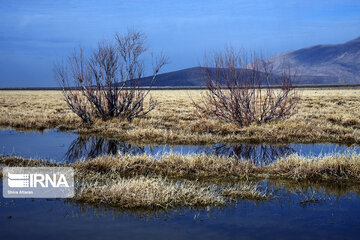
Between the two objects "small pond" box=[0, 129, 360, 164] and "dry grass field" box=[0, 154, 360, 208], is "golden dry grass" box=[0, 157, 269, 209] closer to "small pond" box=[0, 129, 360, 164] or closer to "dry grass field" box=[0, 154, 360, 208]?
"dry grass field" box=[0, 154, 360, 208]

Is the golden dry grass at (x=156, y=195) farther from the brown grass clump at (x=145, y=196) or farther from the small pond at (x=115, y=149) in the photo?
the small pond at (x=115, y=149)

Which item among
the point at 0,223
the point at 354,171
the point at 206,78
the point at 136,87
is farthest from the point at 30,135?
the point at 354,171

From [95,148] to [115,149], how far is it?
67cm

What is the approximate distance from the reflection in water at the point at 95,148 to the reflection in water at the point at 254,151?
2.33 meters

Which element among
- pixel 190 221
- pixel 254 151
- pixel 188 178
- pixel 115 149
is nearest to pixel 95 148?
pixel 115 149

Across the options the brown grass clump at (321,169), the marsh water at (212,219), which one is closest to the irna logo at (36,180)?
the marsh water at (212,219)

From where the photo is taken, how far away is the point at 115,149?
35.2ft

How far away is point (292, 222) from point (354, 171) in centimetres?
305

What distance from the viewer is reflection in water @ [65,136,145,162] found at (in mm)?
9820

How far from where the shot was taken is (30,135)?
523 inches

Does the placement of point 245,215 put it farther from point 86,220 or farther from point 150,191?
point 86,220

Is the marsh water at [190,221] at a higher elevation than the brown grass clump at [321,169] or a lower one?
lower

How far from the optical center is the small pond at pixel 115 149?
967 centimetres

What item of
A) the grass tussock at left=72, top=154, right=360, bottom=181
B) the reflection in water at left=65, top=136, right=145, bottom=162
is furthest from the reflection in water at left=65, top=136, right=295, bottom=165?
the grass tussock at left=72, top=154, right=360, bottom=181
